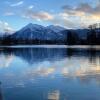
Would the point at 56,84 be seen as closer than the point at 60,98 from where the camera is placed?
No

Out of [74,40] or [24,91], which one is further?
[74,40]

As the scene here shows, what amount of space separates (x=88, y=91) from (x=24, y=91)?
2765 millimetres

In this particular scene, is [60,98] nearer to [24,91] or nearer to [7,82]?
[24,91]

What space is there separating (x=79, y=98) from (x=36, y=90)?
2477 mm

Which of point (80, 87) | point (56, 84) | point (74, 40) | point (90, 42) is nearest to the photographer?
point (80, 87)

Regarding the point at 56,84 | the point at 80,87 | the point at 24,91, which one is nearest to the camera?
the point at 24,91

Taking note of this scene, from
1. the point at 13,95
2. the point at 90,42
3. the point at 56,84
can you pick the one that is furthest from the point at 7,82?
the point at 90,42

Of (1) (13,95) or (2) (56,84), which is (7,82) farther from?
(1) (13,95)

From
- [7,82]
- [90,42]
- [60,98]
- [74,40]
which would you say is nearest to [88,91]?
[60,98]

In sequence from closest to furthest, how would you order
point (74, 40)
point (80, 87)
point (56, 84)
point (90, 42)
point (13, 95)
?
point (13, 95), point (80, 87), point (56, 84), point (90, 42), point (74, 40)

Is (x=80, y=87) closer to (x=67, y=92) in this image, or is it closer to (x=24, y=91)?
(x=67, y=92)

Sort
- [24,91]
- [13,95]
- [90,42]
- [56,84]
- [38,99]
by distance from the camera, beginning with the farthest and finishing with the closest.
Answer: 1. [90,42]
2. [56,84]
3. [24,91]
4. [13,95]
5. [38,99]

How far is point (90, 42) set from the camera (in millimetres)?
138250

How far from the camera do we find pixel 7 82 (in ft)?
52.2
